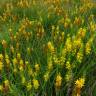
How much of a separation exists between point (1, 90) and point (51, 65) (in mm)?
435

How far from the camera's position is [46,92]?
101 inches

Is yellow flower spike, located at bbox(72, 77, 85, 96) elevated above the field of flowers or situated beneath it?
elevated above

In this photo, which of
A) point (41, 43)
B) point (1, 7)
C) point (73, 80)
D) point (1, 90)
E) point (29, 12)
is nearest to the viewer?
point (1, 90)

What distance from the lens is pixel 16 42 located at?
136 inches

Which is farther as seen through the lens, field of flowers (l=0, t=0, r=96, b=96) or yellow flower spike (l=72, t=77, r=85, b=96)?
field of flowers (l=0, t=0, r=96, b=96)

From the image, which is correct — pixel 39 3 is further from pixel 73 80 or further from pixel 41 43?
pixel 73 80

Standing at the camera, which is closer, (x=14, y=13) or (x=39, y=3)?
(x=14, y=13)

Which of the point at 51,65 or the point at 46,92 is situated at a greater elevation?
the point at 51,65

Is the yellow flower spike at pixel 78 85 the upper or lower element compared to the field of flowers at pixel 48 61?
upper

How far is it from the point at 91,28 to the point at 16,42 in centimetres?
82

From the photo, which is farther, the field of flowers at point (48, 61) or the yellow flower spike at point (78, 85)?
the field of flowers at point (48, 61)

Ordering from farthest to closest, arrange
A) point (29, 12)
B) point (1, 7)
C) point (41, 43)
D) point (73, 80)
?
point (1, 7) → point (29, 12) → point (41, 43) → point (73, 80)

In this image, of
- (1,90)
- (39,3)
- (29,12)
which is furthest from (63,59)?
(39,3)

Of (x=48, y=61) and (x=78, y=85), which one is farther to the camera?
(x=48, y=61)
